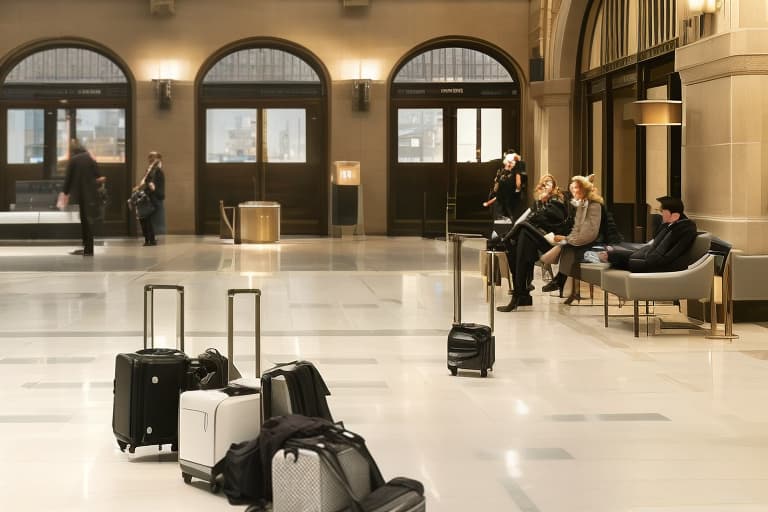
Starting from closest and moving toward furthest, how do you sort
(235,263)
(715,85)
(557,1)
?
1. (715,85)
2. (235,263)
3. (557,1)

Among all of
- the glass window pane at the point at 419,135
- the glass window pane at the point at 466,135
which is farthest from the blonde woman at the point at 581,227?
the glass window pane at the point at 419,135

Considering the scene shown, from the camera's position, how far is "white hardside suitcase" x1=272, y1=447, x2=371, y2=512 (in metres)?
4.49

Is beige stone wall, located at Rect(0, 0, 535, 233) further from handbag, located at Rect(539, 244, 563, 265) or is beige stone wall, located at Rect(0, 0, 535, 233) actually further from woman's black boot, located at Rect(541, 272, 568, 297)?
handbag, located at Rect(539, 244, 563, 265)

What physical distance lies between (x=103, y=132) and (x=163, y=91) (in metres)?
1.67

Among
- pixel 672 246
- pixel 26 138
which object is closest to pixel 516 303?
pixel 672 246

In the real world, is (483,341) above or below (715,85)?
below

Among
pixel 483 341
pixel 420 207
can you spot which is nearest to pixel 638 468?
pixel 483 341

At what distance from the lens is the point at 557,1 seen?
22.2m

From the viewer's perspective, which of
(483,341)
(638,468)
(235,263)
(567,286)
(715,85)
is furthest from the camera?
(235,263)

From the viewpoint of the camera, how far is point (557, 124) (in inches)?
843

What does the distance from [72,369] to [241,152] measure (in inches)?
695

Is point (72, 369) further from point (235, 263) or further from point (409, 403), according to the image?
point (235, 263)

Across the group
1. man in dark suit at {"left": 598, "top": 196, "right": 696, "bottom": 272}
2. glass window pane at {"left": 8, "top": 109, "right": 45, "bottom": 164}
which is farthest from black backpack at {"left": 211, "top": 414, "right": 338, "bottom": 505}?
glass window pane at {"left": 8, "top": 109, "right": 45, "bottom": 164}

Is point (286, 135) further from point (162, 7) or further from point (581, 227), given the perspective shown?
point (581, 227)
